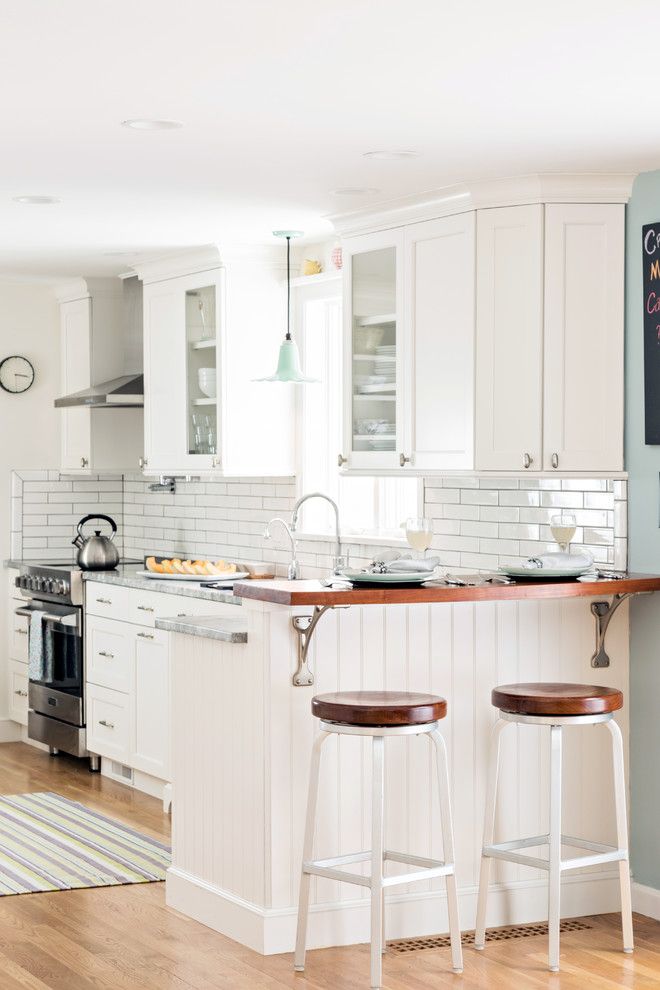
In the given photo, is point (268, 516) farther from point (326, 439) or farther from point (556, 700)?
point (556, 700)

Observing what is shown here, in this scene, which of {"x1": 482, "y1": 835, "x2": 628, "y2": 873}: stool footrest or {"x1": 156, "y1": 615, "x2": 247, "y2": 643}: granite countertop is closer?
{"x1": 482, "y1": 835, "x2": 628, "y2": 873}: stool footrest

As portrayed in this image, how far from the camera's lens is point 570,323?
15.4ft

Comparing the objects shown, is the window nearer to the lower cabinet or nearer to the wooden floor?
the lower cabinet

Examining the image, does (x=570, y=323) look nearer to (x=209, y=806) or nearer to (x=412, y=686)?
(x=412, y=686)

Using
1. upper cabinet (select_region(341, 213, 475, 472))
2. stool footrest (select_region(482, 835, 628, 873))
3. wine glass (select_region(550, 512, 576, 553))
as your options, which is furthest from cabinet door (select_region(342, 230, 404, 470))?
stool footrest (select_region(482, 835, 628, 873))

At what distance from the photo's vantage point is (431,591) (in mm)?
4156

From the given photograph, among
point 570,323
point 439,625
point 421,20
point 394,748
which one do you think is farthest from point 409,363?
point 421,20

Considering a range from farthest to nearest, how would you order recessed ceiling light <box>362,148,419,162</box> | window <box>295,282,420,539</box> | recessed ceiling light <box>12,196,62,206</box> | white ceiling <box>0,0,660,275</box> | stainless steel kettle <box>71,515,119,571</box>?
stainless steel kettle <box>71,515,119,571</box> → window <box>295,282,420,539</box> → recessed ceiling light <box>12,196,62,206</box> → recessed ceiling light <box>362,148,419,162</box> → white ceiling <box>0,0,660,275</box>

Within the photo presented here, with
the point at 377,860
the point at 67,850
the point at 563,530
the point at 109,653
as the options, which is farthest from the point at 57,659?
the point at 377,860

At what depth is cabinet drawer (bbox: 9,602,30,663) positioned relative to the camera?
A: 24.8ft

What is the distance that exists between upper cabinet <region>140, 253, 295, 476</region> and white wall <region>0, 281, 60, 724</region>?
1.30 m

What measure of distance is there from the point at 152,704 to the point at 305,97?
3370 millimetres

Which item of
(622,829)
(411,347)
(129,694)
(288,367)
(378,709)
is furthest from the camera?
(129,694)

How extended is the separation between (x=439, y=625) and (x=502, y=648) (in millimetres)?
255
